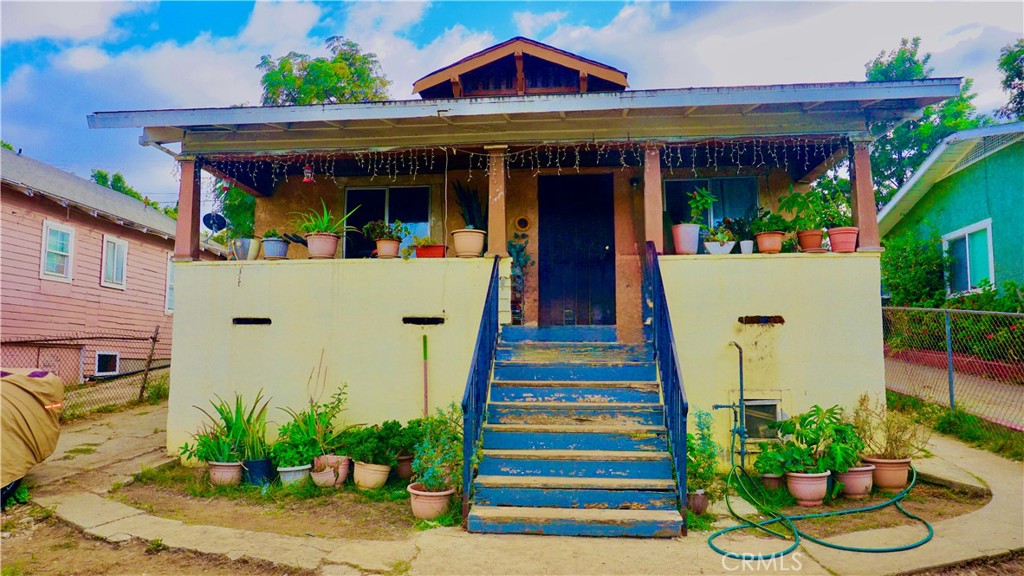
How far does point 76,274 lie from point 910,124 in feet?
75.1

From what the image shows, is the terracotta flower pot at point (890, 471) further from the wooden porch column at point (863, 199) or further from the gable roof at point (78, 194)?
the gable roof at point (78, 194)

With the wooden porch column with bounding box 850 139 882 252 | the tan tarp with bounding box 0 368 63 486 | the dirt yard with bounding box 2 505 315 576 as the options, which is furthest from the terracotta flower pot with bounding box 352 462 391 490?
the wooden porch column with bounding box 850 139 882 252

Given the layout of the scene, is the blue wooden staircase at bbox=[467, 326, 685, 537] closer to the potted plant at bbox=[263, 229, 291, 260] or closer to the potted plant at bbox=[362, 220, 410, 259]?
the potted plant at bbox=[362, 220, 410, 259]

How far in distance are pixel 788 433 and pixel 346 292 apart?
15.3 ft

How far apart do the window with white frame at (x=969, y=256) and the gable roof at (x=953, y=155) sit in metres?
1.19

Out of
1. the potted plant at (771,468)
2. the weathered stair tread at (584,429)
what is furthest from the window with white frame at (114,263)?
the potted plant at (771,468)

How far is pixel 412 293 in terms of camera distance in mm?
6770

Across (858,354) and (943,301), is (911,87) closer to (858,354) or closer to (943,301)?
(858,354)

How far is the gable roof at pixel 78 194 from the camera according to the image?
11.8 meters

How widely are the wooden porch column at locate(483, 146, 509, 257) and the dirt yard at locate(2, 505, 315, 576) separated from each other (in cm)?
390

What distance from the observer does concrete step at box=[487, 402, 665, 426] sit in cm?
551

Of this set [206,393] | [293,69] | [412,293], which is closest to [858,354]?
[412,293]

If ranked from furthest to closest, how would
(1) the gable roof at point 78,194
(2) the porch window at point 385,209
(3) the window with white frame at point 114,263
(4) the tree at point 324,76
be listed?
1. (4) the tree at point 324,76
2. (3) the window with white frame at point 114,263
3. (1) the gable roof at point 78,194
4. (2) the porch window at point 385,209

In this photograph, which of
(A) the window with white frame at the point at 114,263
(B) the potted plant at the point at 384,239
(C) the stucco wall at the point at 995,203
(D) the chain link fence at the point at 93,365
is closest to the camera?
(B) the potted plant at the point at 384,239
